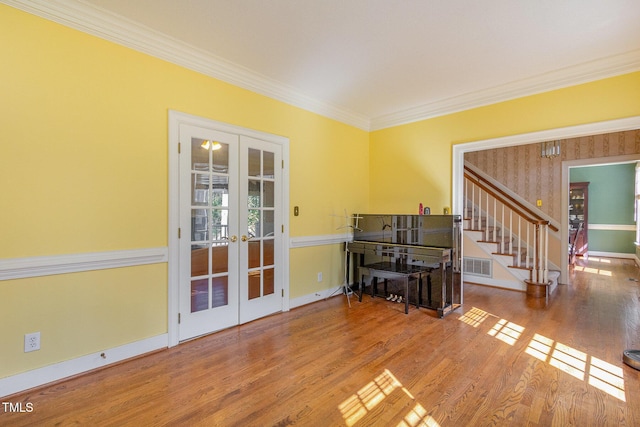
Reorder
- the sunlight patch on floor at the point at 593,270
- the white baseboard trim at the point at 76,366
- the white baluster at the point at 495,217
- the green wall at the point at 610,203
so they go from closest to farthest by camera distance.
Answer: the white baseboard trim at the point at 76,366 < the white baluster at the point at 495,217 < the sunlight patch on floor at the point at 593,270 < the green wall at the point at 610,203

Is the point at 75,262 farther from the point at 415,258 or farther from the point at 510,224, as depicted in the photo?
the point at 510,224

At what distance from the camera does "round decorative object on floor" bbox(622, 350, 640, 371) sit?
2383 mm

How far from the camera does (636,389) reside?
2113mm

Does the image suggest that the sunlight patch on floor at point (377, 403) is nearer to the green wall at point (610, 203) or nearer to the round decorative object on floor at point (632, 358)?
the round decorative object on floor at point (632, 358)

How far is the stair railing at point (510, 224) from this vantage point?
4.80m

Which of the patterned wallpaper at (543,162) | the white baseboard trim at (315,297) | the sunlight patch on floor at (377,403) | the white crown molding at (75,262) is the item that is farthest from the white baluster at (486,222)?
the white crown molding at (75,262)

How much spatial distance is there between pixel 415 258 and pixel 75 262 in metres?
3.42

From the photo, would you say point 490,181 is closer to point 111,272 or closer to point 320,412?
point 320,412

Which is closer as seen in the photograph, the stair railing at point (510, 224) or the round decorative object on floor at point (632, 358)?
the round decorative object on floor at point (632, 358)

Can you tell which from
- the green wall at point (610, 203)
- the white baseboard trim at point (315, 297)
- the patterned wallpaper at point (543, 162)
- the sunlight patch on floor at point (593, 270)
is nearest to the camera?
the white baseboard trim at point (315, 297)

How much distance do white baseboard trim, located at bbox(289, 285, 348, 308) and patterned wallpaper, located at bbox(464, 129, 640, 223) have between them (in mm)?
4394

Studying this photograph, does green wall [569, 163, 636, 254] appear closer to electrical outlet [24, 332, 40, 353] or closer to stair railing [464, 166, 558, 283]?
stair railing [464, 166, 558, 283]

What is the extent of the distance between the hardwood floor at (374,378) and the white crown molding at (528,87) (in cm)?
261

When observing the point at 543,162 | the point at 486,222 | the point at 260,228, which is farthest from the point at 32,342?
the point at 543,162
